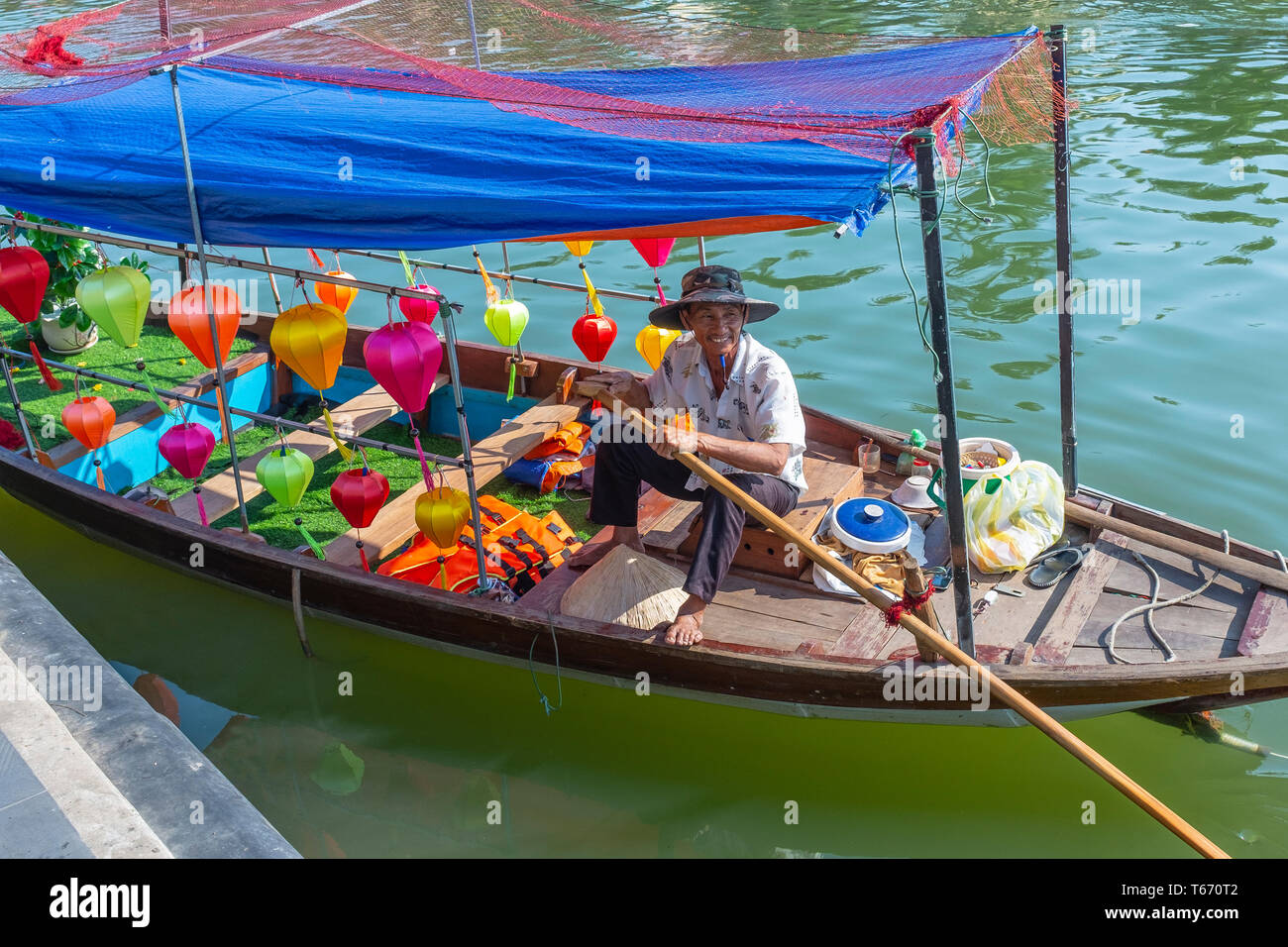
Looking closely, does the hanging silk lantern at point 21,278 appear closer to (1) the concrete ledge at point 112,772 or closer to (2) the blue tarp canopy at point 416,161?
(2) the blue tarp canopy at point 416,161

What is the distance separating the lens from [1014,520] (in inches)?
174

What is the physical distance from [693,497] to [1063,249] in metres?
1.89

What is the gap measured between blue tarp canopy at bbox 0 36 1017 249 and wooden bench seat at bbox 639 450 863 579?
1446mm

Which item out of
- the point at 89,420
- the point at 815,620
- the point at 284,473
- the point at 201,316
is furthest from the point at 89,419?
the point at 815,620

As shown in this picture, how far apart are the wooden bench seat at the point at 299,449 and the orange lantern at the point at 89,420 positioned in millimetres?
506

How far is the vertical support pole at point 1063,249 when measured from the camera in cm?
411

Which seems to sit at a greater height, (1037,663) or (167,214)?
(167,214)

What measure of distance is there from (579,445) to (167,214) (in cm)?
246

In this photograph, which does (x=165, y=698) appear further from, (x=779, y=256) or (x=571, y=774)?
(x=779, y=256)

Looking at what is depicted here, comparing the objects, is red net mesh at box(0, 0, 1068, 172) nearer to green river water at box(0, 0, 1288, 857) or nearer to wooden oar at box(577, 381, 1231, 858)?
wooden oar at box(577, 381, 1231, 858)
